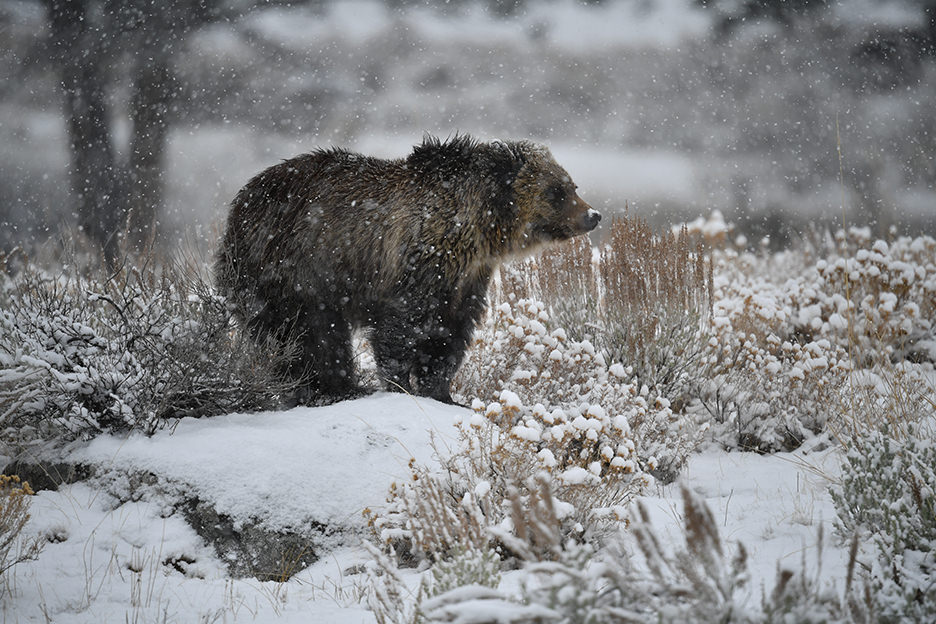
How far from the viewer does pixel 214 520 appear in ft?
11.1

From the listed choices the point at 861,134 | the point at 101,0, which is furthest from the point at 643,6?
the point at 101,0

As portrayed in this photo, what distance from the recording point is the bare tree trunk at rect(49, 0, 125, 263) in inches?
480

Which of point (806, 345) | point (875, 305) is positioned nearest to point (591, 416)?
point (806, 345)

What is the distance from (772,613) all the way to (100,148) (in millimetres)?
13323

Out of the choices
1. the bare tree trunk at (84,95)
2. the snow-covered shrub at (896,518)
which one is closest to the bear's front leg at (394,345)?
the snow-covered shrub at (896,518)

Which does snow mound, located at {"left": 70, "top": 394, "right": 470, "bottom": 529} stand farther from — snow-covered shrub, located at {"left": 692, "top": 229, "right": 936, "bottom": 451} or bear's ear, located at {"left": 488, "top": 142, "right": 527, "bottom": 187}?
snow-covered shrub, located at {"left": 692, "top": 229, "right": 936, "bottom": 451}

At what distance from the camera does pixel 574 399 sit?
455 cm

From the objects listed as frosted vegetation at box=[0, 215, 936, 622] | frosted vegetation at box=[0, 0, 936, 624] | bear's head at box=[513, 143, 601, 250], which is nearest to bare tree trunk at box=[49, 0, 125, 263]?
frosted vegetation at box=[0, 0, 936, 624]

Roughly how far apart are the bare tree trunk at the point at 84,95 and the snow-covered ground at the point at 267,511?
392 inches

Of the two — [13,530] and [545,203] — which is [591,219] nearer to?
[545,203]

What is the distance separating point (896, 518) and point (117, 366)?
3.81 meters

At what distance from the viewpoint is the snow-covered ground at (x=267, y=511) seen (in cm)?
279

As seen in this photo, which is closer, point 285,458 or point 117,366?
point 285,458

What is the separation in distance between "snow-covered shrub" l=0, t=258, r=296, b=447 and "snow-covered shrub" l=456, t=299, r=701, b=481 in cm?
153
